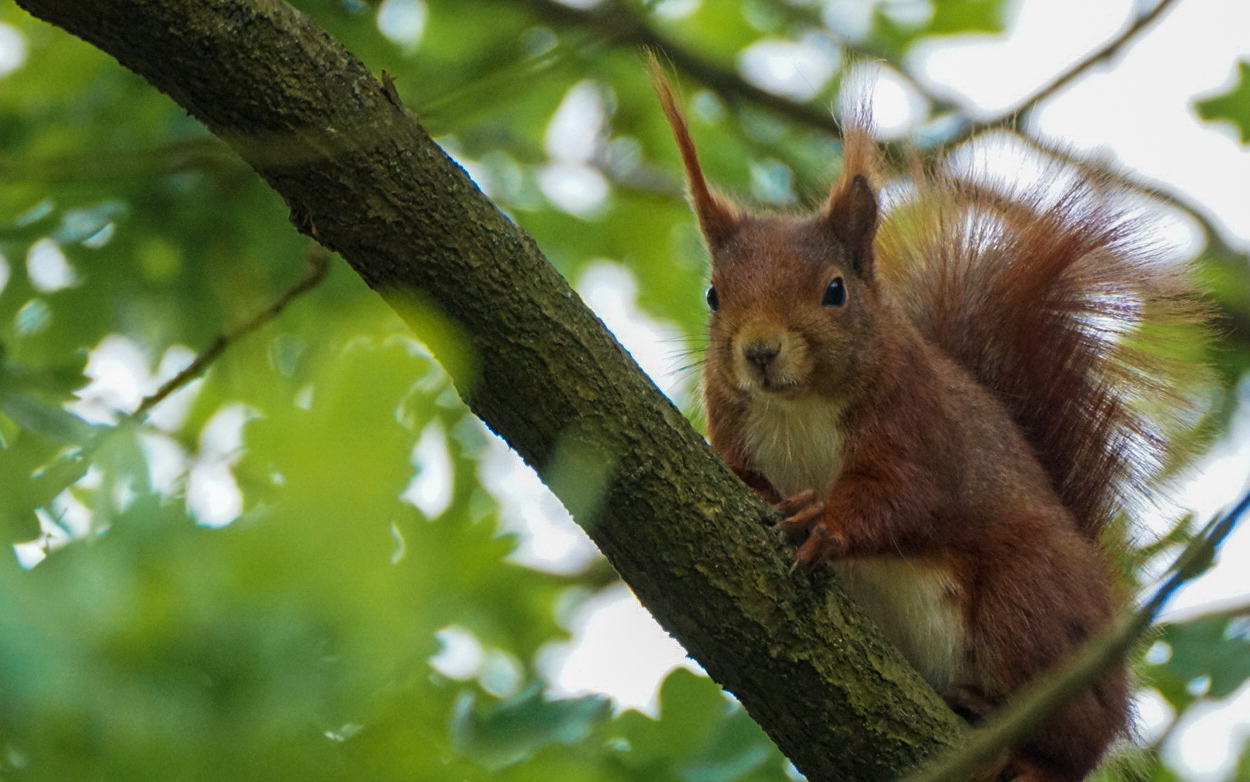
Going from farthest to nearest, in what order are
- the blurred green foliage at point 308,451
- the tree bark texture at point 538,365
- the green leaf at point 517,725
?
the tree bark texture at point 538,365 → the green leaf at point 517,725 → the blurred green foliage at point 308,451

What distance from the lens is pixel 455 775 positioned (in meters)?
1.40

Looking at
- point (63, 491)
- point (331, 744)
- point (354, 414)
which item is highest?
point (63, 491)

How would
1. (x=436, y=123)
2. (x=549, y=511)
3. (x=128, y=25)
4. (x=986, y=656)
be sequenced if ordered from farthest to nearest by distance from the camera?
(x=436, y=123), (x=986, y=656), (x=549, y=511), (x=128, y=25)

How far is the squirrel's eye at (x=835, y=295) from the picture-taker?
304 centimetres

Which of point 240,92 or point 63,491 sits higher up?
point 240,92

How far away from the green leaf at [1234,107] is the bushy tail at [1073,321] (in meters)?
0.75

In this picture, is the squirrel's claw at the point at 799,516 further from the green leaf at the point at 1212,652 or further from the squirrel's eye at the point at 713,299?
the green leaf at the point at 1212,652

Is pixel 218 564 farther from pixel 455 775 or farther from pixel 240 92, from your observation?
pixel 240 92

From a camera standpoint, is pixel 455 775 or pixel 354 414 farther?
pixel 455 775

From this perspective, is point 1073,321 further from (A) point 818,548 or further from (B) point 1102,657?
(B) point 1102,657

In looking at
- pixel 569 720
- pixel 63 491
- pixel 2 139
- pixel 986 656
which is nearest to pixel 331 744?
pixel 63 491

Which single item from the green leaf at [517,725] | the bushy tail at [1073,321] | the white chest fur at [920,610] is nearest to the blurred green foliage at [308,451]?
the green leaf at [517,725]

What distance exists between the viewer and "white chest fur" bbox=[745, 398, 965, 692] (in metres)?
2.81

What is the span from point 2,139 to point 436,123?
93cm
